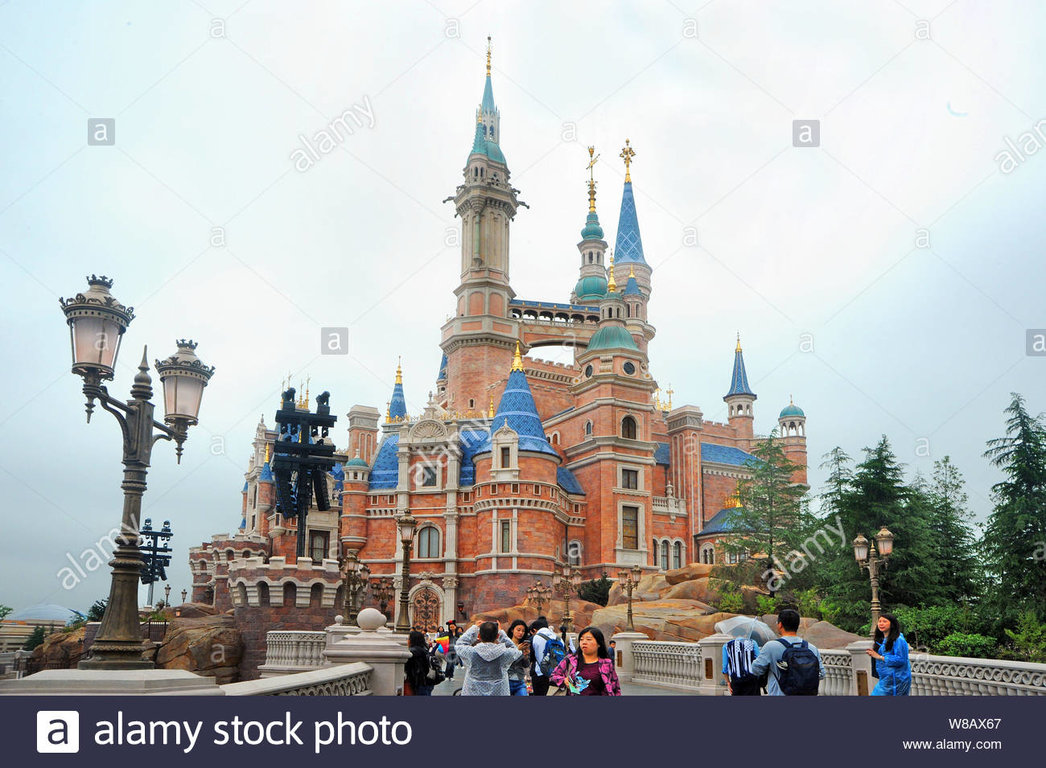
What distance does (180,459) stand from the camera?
10961 millimetres

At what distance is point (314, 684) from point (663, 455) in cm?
4876

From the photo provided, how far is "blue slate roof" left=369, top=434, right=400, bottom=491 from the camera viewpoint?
46094mm

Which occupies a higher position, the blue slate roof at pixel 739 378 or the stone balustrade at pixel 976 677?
the blue slate roof at pixel 739 378

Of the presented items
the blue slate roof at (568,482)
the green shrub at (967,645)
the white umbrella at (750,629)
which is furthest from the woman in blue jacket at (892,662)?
the blue slate roof at (568,482)

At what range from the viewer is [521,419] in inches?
1726

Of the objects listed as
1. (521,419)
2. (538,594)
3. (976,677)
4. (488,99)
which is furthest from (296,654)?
(488,99)

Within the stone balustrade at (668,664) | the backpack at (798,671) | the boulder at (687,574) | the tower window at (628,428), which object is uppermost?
the tower window at (628,428)

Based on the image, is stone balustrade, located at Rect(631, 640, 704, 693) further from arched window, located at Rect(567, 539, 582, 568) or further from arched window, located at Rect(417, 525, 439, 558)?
arched window, located at Rect(567, 539, 582, 568)

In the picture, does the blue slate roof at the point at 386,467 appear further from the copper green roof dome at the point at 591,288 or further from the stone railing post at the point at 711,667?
the stone railing post at the point at 711,667

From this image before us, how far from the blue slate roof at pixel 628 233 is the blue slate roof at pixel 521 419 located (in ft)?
80.7
